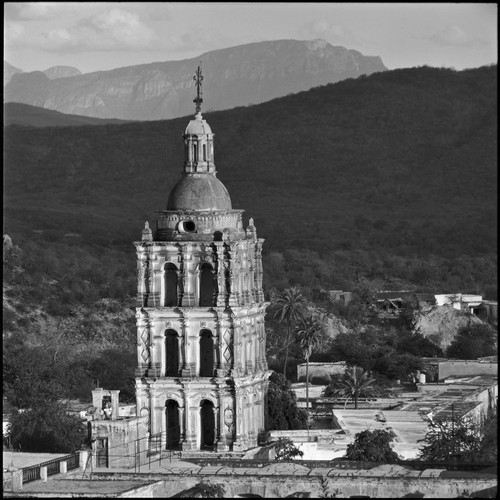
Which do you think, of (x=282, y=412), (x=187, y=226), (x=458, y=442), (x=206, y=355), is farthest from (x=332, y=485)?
(x=282, y=412)

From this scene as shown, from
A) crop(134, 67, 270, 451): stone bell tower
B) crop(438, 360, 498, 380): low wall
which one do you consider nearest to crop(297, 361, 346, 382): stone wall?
crop(438, 360, 498, 380): low wall

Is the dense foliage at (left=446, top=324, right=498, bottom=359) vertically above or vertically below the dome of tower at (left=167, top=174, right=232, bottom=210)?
below

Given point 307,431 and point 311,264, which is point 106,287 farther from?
point 307,431

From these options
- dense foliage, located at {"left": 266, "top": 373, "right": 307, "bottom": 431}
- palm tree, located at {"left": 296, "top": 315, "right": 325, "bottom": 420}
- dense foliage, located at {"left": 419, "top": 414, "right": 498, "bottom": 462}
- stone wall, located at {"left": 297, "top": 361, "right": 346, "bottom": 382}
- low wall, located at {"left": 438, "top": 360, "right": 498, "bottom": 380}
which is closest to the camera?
dense foliage, located at {"left": 419, "top": 414, "right": 498, "bottom": 462}

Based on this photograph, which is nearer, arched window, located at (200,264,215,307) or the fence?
the fence

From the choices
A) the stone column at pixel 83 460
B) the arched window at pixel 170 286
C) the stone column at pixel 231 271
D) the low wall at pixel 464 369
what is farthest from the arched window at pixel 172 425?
the low wall at pixel 464 369

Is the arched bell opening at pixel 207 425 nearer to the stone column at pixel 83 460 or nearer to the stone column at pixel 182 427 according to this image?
the stone column at pixel 182 427

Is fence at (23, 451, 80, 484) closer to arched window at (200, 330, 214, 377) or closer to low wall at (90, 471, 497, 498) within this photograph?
low wall at (90, 471, 497, 498)
